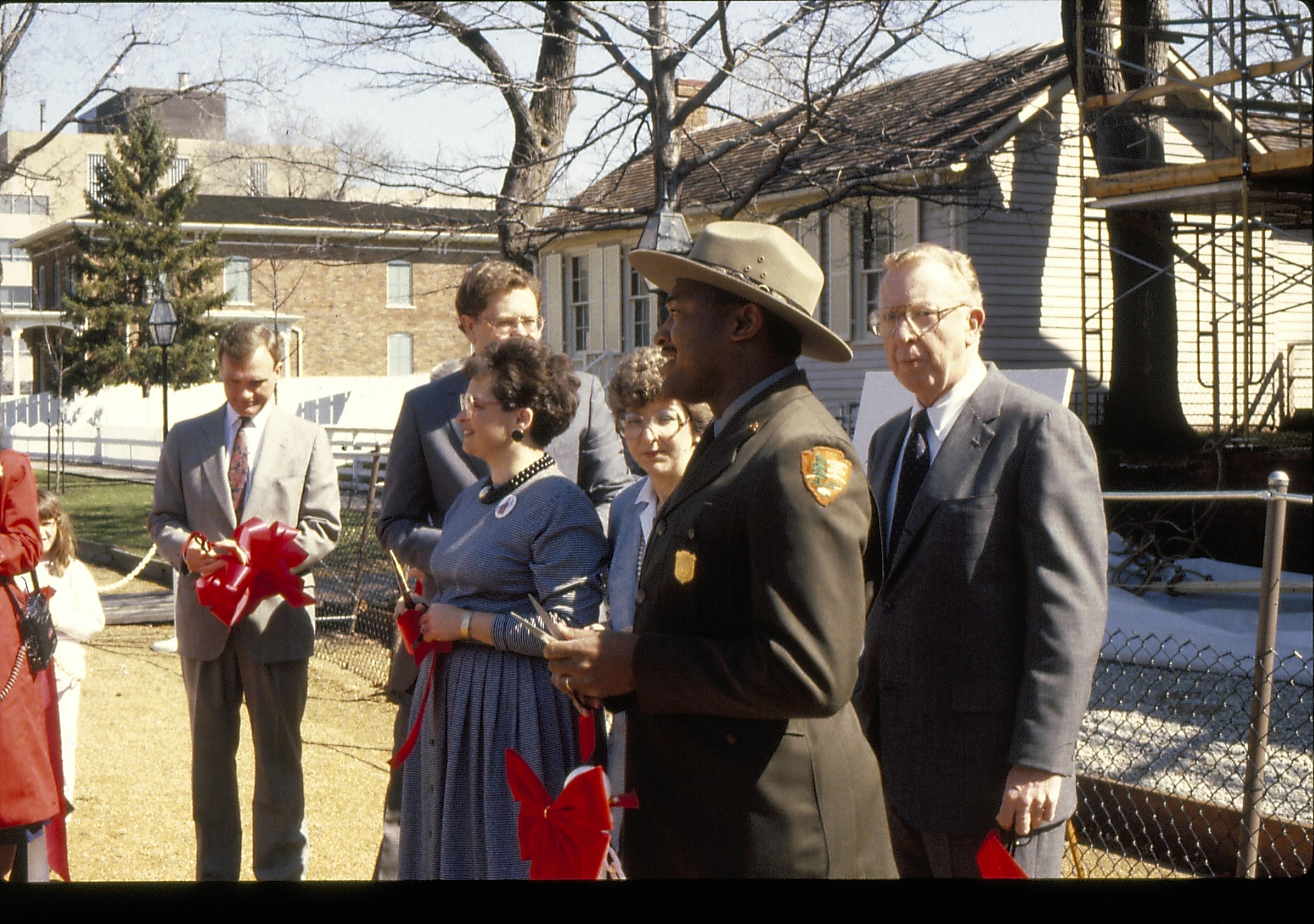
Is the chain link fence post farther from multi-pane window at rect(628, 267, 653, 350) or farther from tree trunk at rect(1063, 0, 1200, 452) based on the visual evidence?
multi-pane window at rect(628, 267, 653, 350)

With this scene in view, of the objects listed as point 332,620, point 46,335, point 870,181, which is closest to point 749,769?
point 332,620

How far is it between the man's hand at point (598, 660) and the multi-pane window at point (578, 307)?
2166cm

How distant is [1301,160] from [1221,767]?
22.4ft

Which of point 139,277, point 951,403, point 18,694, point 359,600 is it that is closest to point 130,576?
point 359,600

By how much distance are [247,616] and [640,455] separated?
168cm

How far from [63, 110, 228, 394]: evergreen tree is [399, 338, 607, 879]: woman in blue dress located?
15177 mm

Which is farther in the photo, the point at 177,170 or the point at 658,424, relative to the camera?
the point at 177,170

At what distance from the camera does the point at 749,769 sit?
213 cm

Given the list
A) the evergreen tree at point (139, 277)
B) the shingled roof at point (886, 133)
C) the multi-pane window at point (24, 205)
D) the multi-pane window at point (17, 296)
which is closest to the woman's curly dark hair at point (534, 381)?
the shingled roof at point (886, 133)

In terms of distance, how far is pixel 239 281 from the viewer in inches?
849

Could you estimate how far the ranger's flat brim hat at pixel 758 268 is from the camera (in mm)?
2129

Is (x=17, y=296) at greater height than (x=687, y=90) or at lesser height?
lesser

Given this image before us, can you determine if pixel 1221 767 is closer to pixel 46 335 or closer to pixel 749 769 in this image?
pixel 749 769

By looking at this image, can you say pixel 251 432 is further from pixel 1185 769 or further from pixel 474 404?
pixel 1185 769
